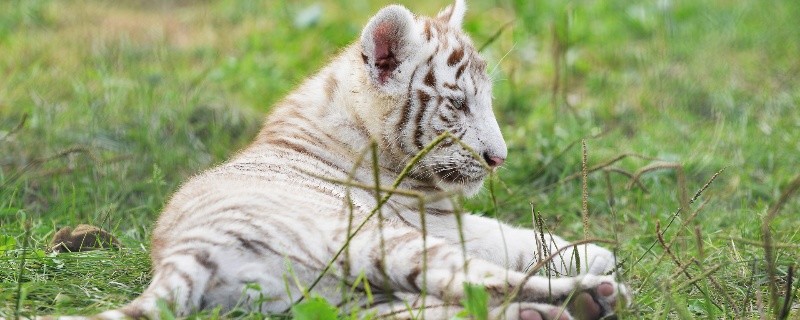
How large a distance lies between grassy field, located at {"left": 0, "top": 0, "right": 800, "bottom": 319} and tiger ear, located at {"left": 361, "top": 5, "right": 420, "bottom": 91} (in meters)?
0.72

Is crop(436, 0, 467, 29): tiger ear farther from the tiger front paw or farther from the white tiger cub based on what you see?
the tiger front paw

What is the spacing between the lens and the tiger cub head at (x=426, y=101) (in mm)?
4422

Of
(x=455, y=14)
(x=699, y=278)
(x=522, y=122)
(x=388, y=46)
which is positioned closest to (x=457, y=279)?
(x=699, y=278)

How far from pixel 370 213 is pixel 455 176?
3.82 ft

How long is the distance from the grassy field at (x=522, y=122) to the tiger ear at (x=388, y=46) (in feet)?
2.38

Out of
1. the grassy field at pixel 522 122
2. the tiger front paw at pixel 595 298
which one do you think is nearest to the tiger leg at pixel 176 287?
the grassy field at pixel 522 122

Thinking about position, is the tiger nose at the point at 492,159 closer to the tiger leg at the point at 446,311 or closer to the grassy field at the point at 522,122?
the grassy field at the point at 522,122

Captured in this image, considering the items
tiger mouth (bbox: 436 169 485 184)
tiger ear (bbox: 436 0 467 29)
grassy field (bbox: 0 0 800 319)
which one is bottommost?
grassy field (bbox: 0 0 800 319)

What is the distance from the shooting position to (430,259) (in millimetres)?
3385

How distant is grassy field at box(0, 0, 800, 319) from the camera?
4113 mm

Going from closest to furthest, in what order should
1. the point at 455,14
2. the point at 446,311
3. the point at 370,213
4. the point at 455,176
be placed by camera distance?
the point at 446,311 < the point at 370,213 < the point at 455,176 < the point at 455,14

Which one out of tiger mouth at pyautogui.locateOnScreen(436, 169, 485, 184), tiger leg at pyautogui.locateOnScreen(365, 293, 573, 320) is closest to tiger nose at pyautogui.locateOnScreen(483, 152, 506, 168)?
tiger mouth at pyautogui.locateOnScreen(436, 169, 485, 184)

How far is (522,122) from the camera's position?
7.50m

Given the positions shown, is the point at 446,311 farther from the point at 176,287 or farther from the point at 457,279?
the point at 176,287
